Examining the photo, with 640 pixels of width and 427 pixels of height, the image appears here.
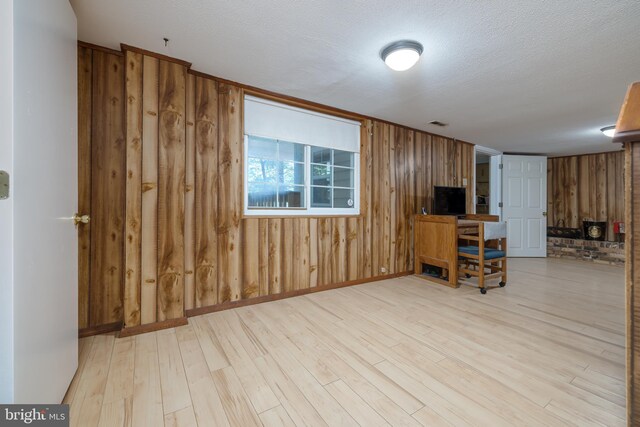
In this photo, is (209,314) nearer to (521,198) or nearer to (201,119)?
(201,119)

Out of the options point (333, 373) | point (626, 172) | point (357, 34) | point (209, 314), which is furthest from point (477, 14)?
point (209, 314)

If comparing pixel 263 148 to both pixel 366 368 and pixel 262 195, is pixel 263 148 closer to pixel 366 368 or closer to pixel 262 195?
pixel 262 195

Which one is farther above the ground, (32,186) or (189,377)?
(32,186)

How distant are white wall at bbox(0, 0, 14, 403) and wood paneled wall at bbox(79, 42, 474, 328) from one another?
122cm

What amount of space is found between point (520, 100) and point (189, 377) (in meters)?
4.03

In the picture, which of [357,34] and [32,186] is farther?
[357,34]

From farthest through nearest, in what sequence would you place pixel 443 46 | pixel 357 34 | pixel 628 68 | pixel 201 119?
pixel 201 119, pixel 628 68, pixel 443 46, pixel 357 34

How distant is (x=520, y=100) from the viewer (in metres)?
2.94

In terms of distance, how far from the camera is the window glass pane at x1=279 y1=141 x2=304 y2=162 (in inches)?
116

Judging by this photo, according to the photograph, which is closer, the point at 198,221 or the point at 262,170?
the point at 198,221

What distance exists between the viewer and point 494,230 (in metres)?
3.37

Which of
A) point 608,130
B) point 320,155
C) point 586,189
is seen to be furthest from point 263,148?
point 586,189

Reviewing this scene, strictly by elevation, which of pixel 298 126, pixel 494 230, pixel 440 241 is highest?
pixel 298 126

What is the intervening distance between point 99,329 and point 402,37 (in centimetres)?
321
